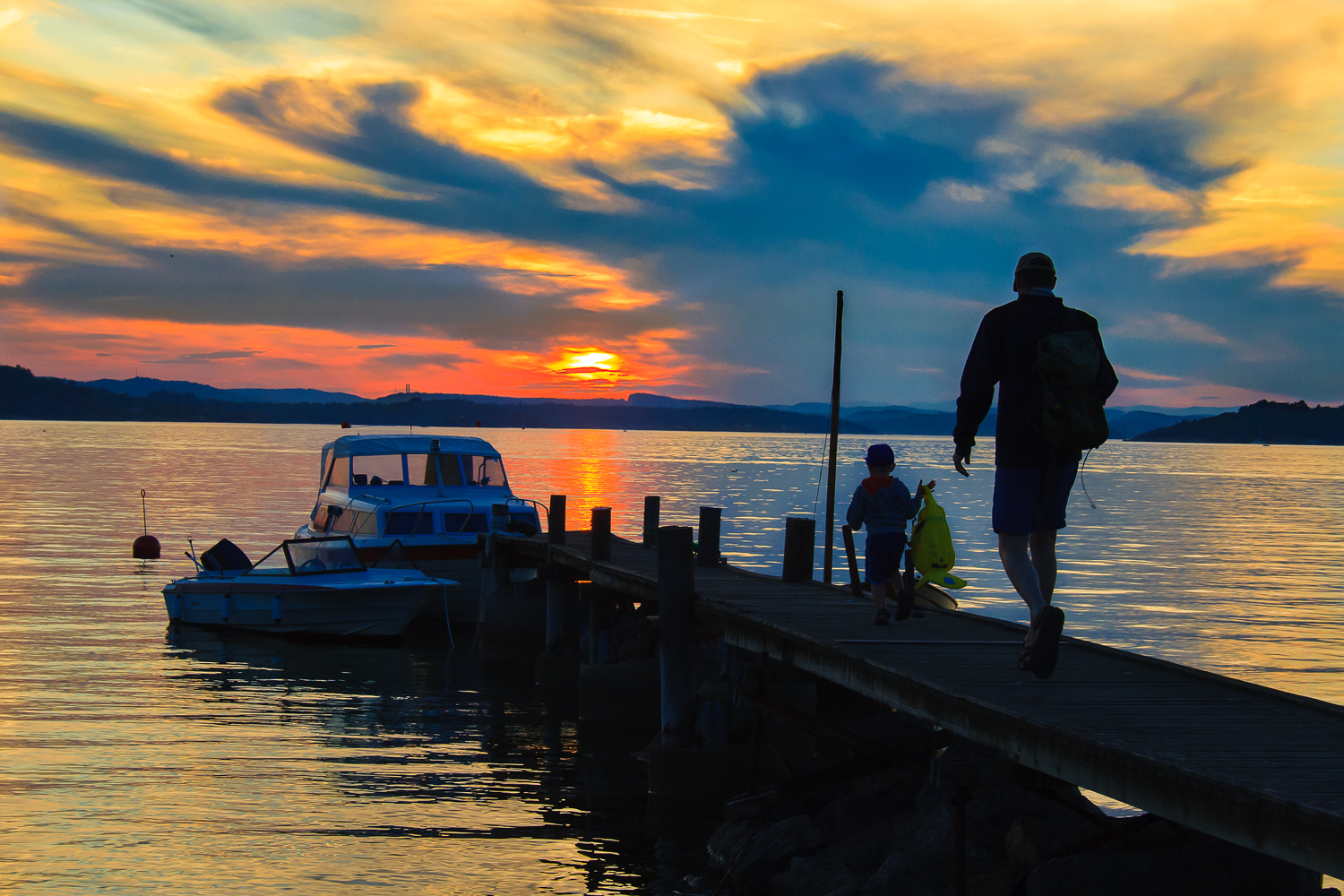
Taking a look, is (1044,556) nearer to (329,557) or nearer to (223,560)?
(329,557)

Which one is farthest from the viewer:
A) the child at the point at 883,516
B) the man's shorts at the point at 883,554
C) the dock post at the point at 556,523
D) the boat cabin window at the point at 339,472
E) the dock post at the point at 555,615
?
the boat cabin window at the point at 339,472

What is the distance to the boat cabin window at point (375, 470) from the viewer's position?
87.5 feet

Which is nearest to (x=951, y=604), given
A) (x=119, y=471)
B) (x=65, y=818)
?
(x=65, y=818)

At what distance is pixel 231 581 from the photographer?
931 inches

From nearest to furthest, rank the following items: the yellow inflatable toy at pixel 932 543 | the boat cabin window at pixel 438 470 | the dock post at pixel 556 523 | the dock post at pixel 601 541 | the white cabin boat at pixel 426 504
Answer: the yellow inflatable toy at pixel 932 543 → the dock post at pixel 601 541 → the dock post at pixel 556 523 → the white cabin boat at pixel 426 504 → the boat cabin window at pixel 438 470

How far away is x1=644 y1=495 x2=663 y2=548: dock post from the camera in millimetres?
19828

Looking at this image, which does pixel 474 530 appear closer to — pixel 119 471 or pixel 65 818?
pixel 65 818

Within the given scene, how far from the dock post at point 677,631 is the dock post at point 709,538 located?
3229 mm

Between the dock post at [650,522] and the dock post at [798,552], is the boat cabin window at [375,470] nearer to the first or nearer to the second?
the dock post at [650,522]

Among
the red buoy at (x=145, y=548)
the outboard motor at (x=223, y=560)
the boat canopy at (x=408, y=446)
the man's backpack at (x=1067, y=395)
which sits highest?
the man's backpack at (x=1067, y=395)

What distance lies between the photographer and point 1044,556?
7367 millimetres

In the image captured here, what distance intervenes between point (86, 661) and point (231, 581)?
3.19m

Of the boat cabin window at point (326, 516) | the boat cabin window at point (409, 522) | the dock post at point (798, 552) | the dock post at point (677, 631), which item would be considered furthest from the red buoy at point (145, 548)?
the dock post at point (677, 631)

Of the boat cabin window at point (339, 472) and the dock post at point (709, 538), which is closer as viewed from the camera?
the dock post at point (709, 538)
